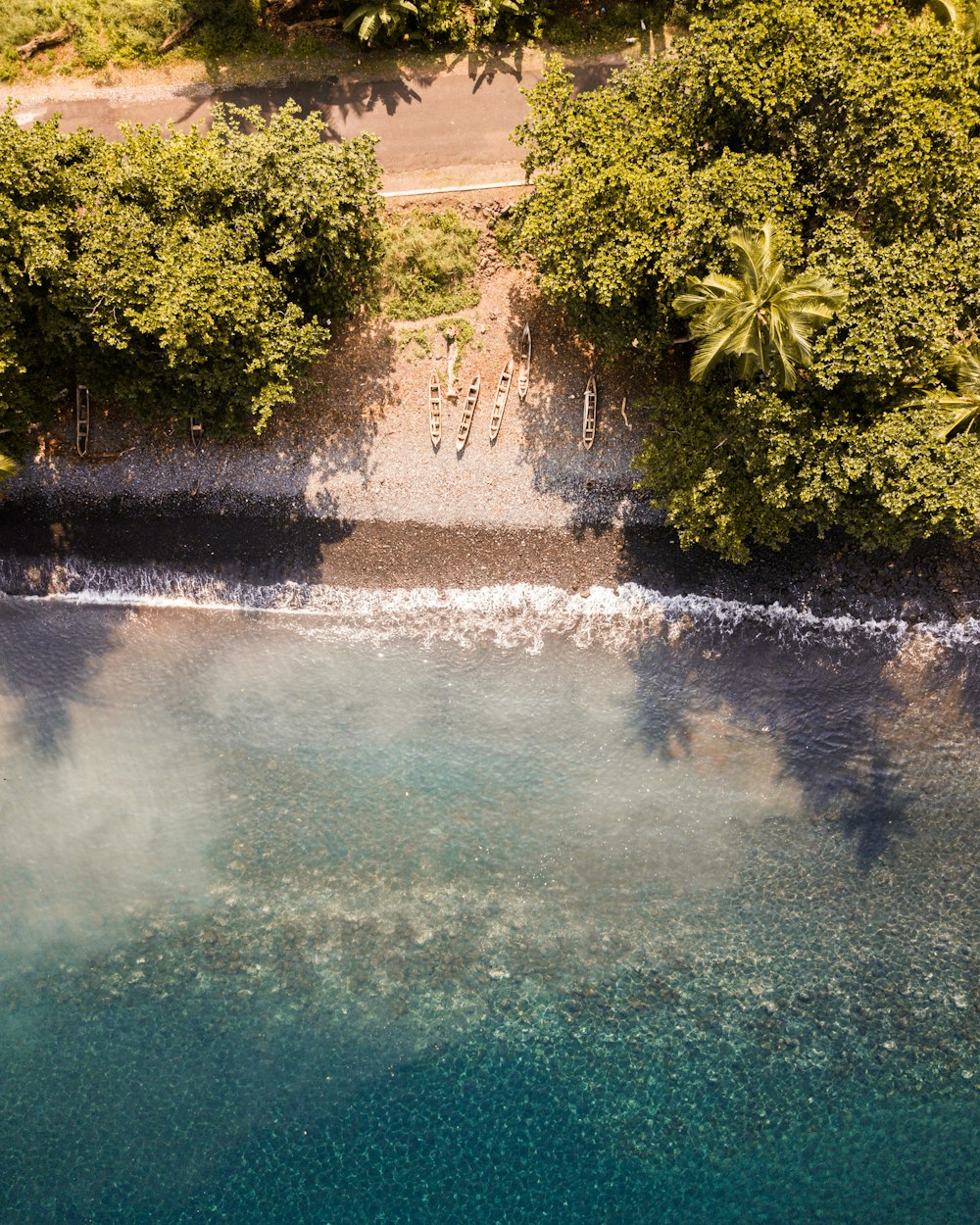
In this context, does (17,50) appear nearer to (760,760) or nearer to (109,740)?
(109,740)

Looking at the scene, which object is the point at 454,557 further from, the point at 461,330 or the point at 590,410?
the point at 461,330

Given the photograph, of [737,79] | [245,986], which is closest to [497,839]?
[245,986]

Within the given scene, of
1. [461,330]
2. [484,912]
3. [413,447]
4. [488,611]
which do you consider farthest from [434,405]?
[484,912]

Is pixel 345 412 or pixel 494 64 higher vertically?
pixel 494 64

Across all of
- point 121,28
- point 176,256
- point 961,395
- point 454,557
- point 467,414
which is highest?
point 121,28

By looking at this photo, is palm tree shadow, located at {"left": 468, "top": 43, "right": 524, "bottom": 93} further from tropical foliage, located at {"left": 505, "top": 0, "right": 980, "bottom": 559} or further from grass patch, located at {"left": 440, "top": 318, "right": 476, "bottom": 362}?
grass patch, located at {"left": 440, "top": 318, "right": 476, "bottom": 362}

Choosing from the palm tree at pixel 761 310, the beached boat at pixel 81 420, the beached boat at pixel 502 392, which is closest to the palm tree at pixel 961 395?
the palm tree at pixel 761 310

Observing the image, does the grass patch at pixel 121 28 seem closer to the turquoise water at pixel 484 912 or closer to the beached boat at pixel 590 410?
the beached boat at pixel 590 410

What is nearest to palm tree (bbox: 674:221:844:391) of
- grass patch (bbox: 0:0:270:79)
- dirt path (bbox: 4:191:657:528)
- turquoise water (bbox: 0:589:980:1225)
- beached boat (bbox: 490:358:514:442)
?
dirt path (bbox: 4:191:657:528)
